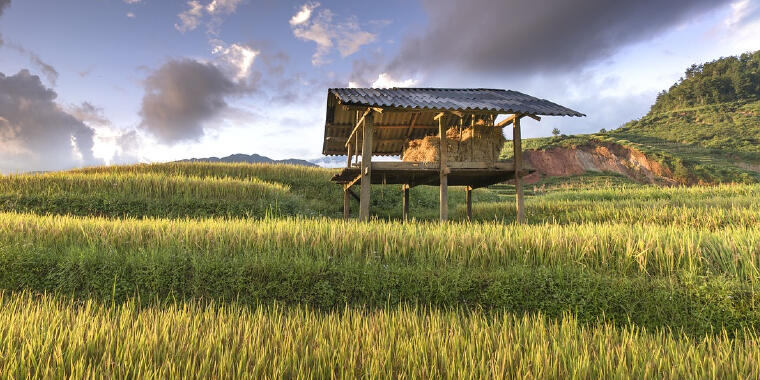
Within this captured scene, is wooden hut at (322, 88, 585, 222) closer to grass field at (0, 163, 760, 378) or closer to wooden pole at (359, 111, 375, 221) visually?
wooden pole at (359, 111, 375, 221)

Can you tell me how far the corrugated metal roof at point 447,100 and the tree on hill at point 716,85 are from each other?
7836cm

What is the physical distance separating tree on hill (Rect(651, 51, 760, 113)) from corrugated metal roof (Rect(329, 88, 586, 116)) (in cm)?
7836

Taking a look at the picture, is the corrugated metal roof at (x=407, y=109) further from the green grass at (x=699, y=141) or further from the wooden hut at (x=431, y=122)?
the green grass at (x=699, y=141)

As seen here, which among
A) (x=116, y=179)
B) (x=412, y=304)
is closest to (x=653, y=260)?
(x=412, y=304)

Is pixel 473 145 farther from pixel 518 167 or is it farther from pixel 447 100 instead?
pixel 447 100

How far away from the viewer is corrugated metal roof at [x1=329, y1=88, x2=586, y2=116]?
33.3 feet

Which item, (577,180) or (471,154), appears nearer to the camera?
(471,154)

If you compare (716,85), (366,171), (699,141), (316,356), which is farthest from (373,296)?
(716,85)

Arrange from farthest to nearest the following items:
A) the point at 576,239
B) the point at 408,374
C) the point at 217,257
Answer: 1. the point at 576,239
2. the point at 217,257
3. the point at 408,374

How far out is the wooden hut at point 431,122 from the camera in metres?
10.3

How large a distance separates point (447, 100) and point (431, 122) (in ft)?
10.3

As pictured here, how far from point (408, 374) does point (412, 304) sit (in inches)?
97.7

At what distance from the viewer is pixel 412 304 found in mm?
5066

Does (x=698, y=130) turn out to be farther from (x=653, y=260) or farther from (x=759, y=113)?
(x=653, y=260)
